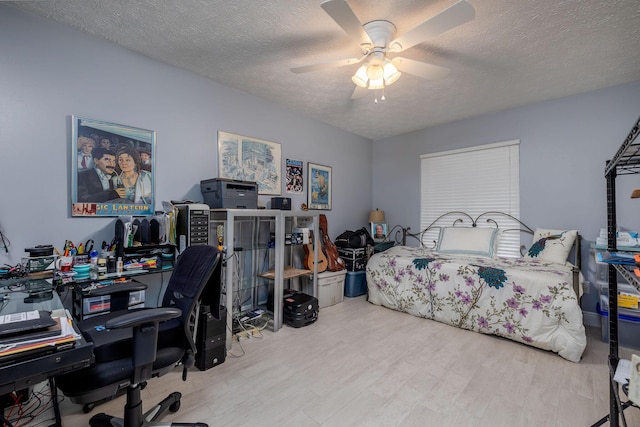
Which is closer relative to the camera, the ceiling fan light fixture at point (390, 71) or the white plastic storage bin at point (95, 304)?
the white plastic storage bin at point (95, 304)

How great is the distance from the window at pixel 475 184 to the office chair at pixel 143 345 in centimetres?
356

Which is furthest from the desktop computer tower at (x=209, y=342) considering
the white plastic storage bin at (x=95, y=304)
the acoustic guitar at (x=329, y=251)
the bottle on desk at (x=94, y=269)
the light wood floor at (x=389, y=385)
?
the acoustic guitar at (x=329, y=251)

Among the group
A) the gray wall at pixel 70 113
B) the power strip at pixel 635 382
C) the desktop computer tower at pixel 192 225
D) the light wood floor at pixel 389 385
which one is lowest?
the light wood floor at pixel 389 385

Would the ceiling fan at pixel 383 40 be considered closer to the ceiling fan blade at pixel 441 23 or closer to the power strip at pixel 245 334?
the ceiling fan blade at pixel 441 23

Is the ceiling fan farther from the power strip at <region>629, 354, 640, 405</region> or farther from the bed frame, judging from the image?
the bed frame

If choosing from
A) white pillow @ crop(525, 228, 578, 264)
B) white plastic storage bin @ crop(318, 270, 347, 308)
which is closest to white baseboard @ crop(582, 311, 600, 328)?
white pillow @ crop(525, 228, 578, 264)

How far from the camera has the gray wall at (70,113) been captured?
1863mm

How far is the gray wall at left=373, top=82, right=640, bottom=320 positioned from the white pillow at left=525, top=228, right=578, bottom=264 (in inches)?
7.7

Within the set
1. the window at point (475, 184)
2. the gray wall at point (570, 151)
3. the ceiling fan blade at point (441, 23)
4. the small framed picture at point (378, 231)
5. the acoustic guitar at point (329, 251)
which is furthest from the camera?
the small framed picture at point (378, 231)

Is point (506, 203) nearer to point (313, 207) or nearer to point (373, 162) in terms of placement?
point (373, 162)

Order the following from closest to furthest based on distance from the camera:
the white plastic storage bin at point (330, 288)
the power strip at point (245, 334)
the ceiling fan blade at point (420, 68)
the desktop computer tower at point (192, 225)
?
the ceiling fan blade at point (420, 68) → the desktop computer tower at point (192, 225) → the power strip at point (245, 334) → the white plastic storage bin at point (330, 288)

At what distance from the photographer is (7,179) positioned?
1.84 m

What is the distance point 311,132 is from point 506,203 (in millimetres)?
2730

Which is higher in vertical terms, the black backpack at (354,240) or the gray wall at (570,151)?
the gray wall at (570,151)
